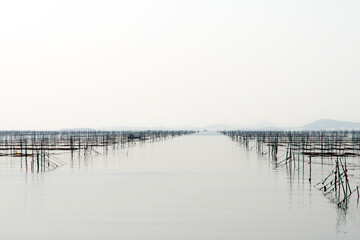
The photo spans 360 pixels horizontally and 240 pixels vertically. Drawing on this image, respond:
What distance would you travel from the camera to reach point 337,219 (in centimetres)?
2188

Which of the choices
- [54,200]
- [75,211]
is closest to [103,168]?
[54,200]

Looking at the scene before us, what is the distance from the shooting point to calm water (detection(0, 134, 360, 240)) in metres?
19.7

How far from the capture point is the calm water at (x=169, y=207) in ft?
64.7

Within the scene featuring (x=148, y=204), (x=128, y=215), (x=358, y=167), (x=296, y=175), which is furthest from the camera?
(x=358, y=167)

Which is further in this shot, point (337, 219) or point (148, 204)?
point (148, 204)

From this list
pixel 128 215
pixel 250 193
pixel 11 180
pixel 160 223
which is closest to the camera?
pixel 160 223

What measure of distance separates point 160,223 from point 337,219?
A: 8627 millimetres

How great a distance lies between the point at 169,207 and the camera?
25109mm

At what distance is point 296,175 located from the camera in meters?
39.8

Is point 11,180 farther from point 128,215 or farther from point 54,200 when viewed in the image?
point 128,215

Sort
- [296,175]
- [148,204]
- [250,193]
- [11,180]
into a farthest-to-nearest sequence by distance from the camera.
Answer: [296,175], [11,180], [250,193], [148,204]

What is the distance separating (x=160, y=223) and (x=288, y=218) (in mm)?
6438

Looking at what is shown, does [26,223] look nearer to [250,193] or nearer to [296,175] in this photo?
[250,193]

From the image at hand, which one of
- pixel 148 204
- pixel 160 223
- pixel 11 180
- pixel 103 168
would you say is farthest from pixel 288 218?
pixel 103 168
